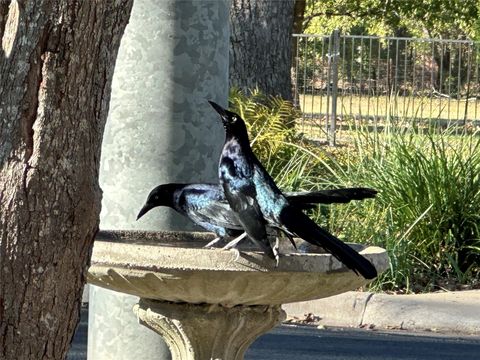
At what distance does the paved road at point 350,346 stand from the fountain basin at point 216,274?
3.32 meters

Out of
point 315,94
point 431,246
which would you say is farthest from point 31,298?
point 315,94

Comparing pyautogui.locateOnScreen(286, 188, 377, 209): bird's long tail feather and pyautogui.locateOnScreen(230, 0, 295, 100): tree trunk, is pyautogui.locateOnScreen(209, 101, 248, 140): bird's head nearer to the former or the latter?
pyautogui.locateOnScreen(286, 188, 377, 209): bird's long tail feather

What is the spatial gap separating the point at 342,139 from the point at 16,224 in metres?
9.35

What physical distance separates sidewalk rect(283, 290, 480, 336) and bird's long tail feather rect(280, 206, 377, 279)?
4.50 metres

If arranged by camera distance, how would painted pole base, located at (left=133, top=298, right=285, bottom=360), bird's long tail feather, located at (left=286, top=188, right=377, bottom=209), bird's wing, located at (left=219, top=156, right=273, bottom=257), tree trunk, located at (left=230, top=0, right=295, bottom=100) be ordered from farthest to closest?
tree trunk, located at (left=230, top=0, right=295, bottom=100) < painted pole base, located at (left=133, top=298, right=285, bottom=360) < bird's long tail feather, located at (left=286, top=188, right=377, bottom=209) < bird's wing, located at (left=219, top=156, right=273, bottom=257)

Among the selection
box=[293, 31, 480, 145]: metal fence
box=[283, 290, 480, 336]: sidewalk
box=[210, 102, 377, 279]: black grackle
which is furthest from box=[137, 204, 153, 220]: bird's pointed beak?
box=[293, 31, 480, 145]: metal fence

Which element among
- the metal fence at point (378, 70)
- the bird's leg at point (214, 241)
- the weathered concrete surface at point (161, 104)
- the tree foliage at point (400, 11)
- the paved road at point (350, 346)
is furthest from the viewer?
the tree foliage at point (400, 11)

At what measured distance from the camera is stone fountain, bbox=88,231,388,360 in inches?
145

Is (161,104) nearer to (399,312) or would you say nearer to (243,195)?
(243,195)

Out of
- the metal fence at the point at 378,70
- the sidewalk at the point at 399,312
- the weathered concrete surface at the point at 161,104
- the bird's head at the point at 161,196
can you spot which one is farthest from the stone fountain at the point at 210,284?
the metal fence at the point at 378,70

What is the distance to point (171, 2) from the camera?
466 cm

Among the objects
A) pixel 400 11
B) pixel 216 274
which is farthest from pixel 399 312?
pixel 400 11

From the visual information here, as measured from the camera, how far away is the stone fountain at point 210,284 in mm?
3693

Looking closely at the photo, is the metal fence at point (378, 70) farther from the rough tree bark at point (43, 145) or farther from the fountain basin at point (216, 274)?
the rough tree bark at point (43, 145)
